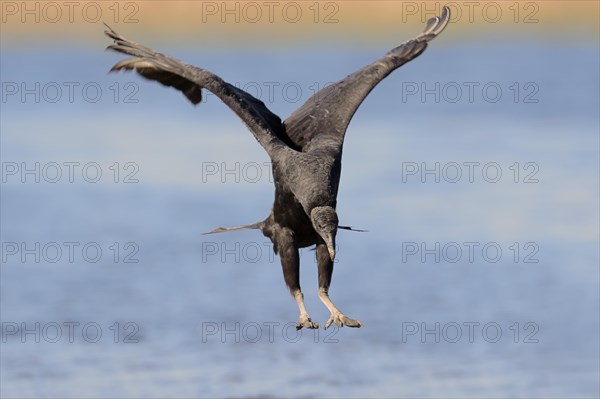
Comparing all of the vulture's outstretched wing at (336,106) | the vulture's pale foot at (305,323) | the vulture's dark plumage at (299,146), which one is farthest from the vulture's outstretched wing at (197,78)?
the vulture's pale foot at (305,323)

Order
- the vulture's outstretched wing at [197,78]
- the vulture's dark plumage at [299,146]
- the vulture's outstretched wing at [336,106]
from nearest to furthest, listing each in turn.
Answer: the vulture's dark plumage at [299,146], the vulture's outstretched wing at [197,78], the vulture's outstretched wing at [336,106]

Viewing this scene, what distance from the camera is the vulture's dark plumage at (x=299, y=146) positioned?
1856 cm

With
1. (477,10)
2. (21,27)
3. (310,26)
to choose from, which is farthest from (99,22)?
(477,10)

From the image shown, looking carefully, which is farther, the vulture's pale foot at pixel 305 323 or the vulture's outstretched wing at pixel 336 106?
the vulture's outstretched wing at pixel 336 106

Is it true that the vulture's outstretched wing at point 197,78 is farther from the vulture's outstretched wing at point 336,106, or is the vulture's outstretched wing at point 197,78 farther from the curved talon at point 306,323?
the curved talon at point 306,323

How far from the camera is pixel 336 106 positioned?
66.4 ft

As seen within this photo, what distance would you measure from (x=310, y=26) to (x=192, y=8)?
276 centimetres

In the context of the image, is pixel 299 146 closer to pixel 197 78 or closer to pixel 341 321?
pixel 197 78

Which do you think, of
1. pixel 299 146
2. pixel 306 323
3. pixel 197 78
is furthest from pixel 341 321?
pixel 197 78

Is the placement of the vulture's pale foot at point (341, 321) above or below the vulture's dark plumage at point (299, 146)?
below

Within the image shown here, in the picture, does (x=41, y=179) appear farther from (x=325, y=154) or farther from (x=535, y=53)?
(x=535, y=53)

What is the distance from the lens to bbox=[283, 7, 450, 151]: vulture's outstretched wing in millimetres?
19844

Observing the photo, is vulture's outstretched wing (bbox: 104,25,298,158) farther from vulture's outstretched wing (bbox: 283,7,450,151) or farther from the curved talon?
the curved talon

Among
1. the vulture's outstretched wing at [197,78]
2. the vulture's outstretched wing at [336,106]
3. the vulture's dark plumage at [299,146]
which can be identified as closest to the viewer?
the vulture's dark plumage at [299,146]
